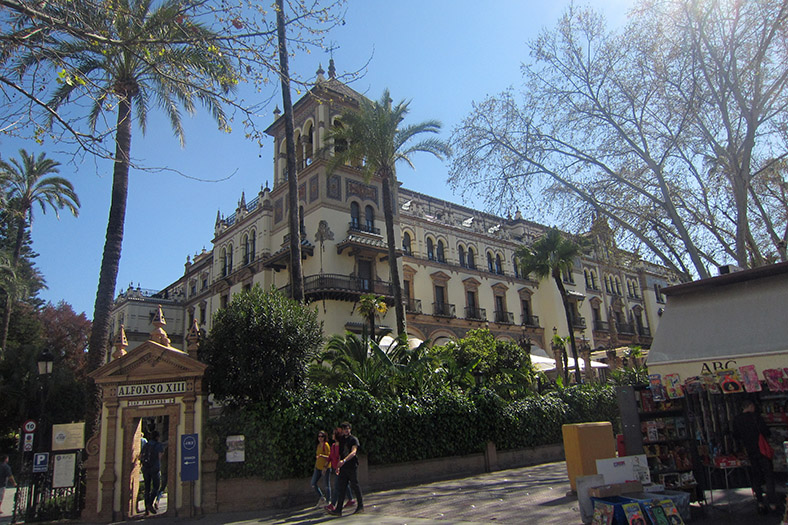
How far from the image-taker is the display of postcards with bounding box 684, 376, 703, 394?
26.1ft

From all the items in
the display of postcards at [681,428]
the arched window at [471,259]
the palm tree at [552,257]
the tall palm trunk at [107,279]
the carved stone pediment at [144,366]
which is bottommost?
the display of postcards at [681,428]

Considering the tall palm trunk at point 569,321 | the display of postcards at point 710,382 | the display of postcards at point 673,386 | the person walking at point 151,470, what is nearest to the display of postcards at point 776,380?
the display of postcards at point 710,382

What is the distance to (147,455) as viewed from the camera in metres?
11.0

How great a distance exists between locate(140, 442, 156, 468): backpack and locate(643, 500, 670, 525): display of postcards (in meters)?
9.13

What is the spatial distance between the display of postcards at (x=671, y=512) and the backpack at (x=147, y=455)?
928 cm

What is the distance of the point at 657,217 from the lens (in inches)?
639

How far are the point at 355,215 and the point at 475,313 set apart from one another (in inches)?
478

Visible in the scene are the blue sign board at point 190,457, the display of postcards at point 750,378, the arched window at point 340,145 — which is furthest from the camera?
the arched window at point 340,145

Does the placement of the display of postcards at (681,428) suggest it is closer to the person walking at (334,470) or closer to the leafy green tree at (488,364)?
the person walking at (334,470)

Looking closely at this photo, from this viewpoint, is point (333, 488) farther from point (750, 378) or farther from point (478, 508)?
point (750, 378)

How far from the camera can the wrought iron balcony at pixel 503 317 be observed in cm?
3909

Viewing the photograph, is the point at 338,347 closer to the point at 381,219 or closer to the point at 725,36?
the point at 725,36

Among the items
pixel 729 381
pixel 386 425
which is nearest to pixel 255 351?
pixel 386 425

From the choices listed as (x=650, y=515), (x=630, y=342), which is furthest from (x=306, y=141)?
(x=630, y=342)
